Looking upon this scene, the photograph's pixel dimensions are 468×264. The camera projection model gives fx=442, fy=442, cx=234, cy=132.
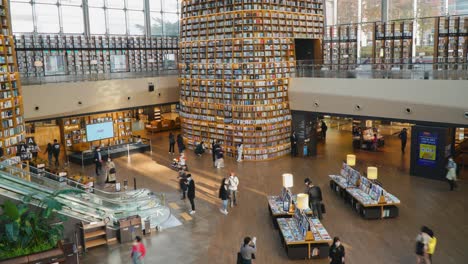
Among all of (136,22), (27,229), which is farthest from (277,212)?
(136,22)

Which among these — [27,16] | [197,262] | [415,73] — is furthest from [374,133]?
[27,16]

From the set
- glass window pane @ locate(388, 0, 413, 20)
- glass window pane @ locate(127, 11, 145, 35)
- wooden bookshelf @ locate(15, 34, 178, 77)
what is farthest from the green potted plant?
glass window pane @ locate(388, 0, 413, 20)

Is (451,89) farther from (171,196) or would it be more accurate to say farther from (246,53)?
(171,196)

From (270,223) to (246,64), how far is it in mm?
7887

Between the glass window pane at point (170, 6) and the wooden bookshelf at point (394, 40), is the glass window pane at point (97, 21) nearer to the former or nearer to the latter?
the glass window pane at point (170, 6)

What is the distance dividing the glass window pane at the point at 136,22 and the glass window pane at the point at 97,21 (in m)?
1.78

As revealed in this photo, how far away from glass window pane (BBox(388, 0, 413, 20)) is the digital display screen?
50.6 ft

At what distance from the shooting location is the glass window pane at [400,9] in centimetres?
2259

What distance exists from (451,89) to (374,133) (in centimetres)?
568

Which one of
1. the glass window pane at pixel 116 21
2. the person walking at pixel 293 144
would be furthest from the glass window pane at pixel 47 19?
the person walking at pixel 293 144

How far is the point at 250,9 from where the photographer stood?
16781 millimetres

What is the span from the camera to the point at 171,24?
2827 cm

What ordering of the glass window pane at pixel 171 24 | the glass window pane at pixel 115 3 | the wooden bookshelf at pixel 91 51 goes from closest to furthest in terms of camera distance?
the wooden bookshelf at pixel 91 51 → the glass window pane at pixel 115 3 → the glass window pane at pixel 171 24

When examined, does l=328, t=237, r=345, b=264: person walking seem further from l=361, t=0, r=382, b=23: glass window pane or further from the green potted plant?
l=361, t=0, r=382, b=23: glass window pane
